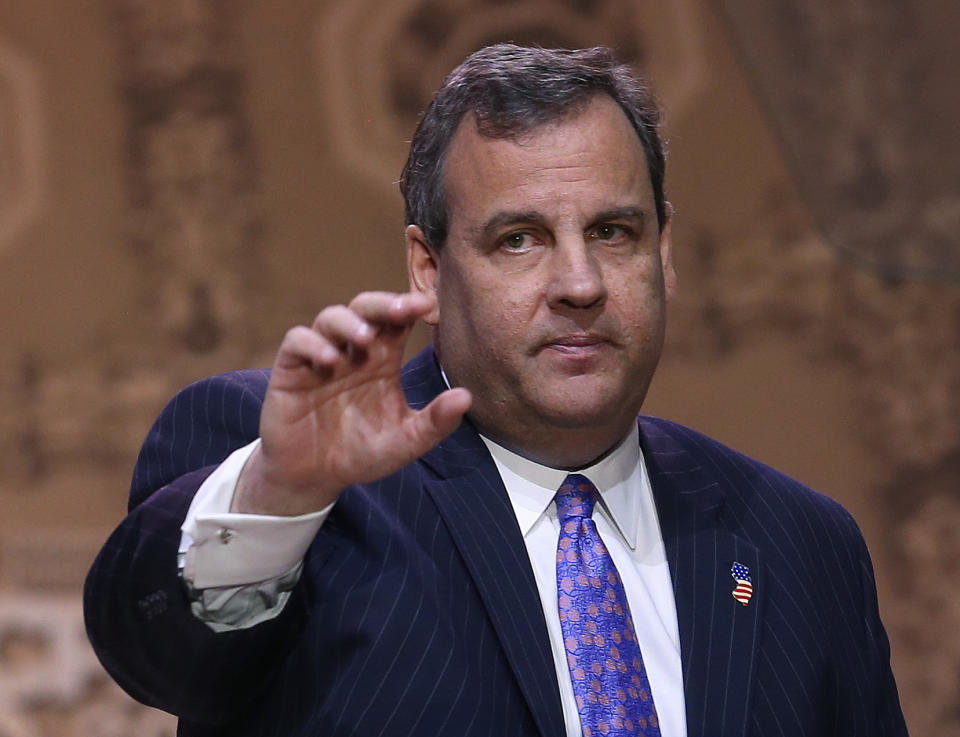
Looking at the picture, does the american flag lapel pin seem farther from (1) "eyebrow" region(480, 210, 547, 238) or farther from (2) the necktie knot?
(1) "eyebrow" region(480, 210, 547, 238)

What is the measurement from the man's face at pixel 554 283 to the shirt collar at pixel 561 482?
2 cm

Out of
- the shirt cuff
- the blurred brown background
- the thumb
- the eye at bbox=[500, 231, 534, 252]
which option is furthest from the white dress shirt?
the blurred brown background

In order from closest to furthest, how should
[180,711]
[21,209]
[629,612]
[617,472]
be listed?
[180,711] < [629,612] < [617,472] < [21,209]

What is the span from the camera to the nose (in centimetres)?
140

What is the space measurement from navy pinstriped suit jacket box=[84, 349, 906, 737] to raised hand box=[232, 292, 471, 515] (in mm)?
135

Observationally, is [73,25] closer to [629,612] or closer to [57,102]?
[57,102]

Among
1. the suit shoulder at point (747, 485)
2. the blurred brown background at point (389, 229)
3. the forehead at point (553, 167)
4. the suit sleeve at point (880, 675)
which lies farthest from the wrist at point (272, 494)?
the blurred brown background at point (389, 229)

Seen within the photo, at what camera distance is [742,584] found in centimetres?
150

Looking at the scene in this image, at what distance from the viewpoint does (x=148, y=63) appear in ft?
9.96

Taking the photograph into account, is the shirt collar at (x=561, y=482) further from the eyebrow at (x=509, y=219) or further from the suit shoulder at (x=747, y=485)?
the eyebrow at (x=509, y=219)

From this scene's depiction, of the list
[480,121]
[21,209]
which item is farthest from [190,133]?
[480,121]

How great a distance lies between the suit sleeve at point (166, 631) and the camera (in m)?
1.18

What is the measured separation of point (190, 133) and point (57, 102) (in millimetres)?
316

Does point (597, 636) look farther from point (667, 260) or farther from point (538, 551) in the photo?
point (667, 260)
